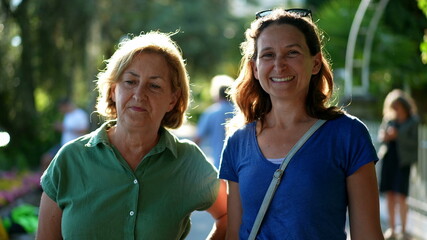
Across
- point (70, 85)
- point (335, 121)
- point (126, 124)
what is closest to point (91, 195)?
point (126, 124)

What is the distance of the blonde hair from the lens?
114 inches

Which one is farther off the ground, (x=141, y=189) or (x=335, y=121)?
(x=335, y=121)

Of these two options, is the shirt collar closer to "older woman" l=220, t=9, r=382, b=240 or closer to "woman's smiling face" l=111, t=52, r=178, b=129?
"woman's smiling face" l=111, t=52, r=178, b=129

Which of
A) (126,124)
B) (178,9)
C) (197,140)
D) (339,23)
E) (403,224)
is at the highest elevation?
(178,9)

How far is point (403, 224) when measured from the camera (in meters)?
8.06

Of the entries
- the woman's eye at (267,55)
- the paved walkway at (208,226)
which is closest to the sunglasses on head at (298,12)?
the woman's eye at (267,55)

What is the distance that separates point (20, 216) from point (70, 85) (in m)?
9.19

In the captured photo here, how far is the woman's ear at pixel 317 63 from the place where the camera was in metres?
2.74

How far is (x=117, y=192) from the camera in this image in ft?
9.12

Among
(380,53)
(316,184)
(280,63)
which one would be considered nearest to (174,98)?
(280,63)

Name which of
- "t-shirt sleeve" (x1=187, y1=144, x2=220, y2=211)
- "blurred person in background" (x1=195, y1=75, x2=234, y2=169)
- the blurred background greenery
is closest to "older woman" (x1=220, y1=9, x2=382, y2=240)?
"t-shirt sleeve" (x1=187, y1=144, x2=220, y2=211)

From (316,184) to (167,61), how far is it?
0.94 m

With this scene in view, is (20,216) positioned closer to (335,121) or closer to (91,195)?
(91,195)

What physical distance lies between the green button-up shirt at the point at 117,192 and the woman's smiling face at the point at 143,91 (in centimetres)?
15
